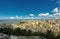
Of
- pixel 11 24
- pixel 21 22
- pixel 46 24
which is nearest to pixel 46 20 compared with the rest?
pixel 46 24

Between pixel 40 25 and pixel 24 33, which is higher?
pixel 40 25

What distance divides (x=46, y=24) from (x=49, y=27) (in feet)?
0.47

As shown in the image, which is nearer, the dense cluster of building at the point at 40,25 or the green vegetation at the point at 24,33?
the green vegetation at the point at 24,33

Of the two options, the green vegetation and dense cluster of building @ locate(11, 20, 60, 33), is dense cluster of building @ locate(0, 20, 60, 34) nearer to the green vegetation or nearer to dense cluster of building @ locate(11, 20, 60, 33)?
dense cluster of building @ locate(11, 20, 60, 33)

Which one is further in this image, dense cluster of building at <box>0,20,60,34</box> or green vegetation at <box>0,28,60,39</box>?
dense cluster of building at <box>0,20,60,34</box>

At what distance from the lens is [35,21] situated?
17.2 ft

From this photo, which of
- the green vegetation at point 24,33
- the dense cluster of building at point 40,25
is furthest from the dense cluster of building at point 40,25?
the green vegetation at point 24,33

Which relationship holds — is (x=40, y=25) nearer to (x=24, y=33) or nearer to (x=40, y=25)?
(x=40, y=25)

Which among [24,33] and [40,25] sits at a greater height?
[40,25]

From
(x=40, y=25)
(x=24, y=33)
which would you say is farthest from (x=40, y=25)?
(x=24, y=33)

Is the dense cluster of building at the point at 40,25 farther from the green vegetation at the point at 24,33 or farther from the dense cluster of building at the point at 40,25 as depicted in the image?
the green vegetation at the point at 24,33

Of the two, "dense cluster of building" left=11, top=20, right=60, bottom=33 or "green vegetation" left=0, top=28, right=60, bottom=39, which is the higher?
"dense cluster of building" left=11, top=20, right=60, bottom=33

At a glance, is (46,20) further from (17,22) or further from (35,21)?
(17,22)

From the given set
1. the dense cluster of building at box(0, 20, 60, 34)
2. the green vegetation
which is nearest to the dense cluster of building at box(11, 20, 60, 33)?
the dense cluster of building at box(0, 20, 60, 34)
